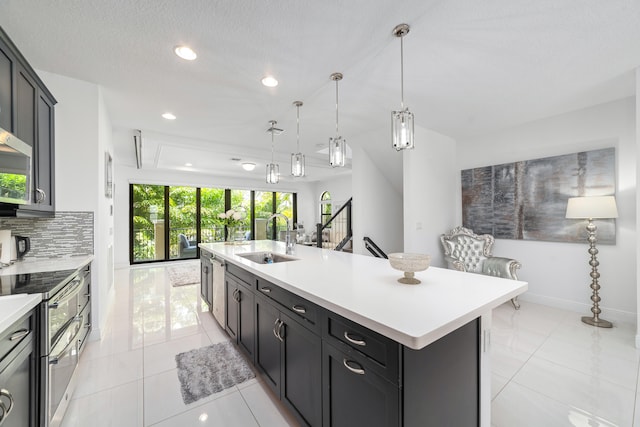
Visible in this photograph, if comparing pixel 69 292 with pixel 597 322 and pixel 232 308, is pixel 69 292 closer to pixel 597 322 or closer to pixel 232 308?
pixel 232 308

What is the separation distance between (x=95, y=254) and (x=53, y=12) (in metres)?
2.04

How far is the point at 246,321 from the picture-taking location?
2125 mm

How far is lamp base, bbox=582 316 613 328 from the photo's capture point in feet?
9.64

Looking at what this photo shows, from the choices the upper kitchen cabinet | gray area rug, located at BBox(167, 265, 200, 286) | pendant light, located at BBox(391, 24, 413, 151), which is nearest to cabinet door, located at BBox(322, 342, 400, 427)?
pendant light, located at BBox(391, 24, 413, 151)

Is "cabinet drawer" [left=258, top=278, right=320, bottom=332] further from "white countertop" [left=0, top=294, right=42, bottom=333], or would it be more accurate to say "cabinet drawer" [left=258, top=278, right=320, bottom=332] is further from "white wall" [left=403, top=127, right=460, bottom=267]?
"white wall" [left=403, top=127, right=460, bottom=267]

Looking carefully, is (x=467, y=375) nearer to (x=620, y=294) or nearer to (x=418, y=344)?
(x=418, y=344)

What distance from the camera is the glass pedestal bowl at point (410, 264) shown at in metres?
1.41

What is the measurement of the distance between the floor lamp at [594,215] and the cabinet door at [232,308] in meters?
3.84

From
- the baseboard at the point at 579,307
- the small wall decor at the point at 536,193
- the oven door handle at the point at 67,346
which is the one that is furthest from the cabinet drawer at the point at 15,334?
the baseboard at the point at 579,307

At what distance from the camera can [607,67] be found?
236 centimetres

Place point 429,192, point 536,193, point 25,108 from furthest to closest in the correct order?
point 429,192
point 536,193
point 25,108

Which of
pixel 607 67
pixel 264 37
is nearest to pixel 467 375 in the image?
pixel 264 37

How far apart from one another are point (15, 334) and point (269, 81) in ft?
8.23

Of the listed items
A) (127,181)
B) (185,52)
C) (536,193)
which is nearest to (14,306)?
(185,52)
